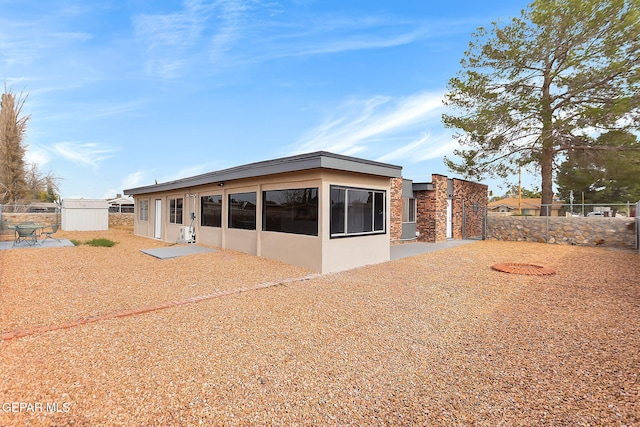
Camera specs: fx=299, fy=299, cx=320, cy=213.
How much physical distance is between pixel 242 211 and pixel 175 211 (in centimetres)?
605

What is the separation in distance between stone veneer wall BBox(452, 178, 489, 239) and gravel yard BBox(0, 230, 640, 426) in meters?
9.75

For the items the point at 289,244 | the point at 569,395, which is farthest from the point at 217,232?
the point at 569,395

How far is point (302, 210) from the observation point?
8031mm

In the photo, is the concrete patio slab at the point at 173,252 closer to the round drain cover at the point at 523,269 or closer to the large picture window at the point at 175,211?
the large picture window at the point at 175,211

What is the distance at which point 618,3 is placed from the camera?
39.3ft

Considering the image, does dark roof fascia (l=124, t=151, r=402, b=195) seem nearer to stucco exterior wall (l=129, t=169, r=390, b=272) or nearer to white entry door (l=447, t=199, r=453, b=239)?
stucco exterior wall (l=129, t=169, r=390, b=272)

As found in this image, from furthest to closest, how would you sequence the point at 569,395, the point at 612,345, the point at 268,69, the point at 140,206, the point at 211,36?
the point at 140,206
the point at 268,69
the point at 211,36
the point at 612,345
the point at 569,395

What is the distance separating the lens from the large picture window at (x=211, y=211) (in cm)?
1170

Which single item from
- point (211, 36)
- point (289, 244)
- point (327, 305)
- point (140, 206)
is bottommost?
point (327, 305)

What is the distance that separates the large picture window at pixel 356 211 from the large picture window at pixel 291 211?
0.52 m

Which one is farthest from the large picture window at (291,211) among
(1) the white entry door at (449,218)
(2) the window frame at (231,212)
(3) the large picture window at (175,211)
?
(1) the white entry door at (449,218)

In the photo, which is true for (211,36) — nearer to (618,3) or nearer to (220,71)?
(220,71)

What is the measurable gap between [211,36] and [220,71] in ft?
5.73

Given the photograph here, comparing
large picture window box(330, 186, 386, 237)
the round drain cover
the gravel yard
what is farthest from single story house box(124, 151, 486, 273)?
the round drain cover
